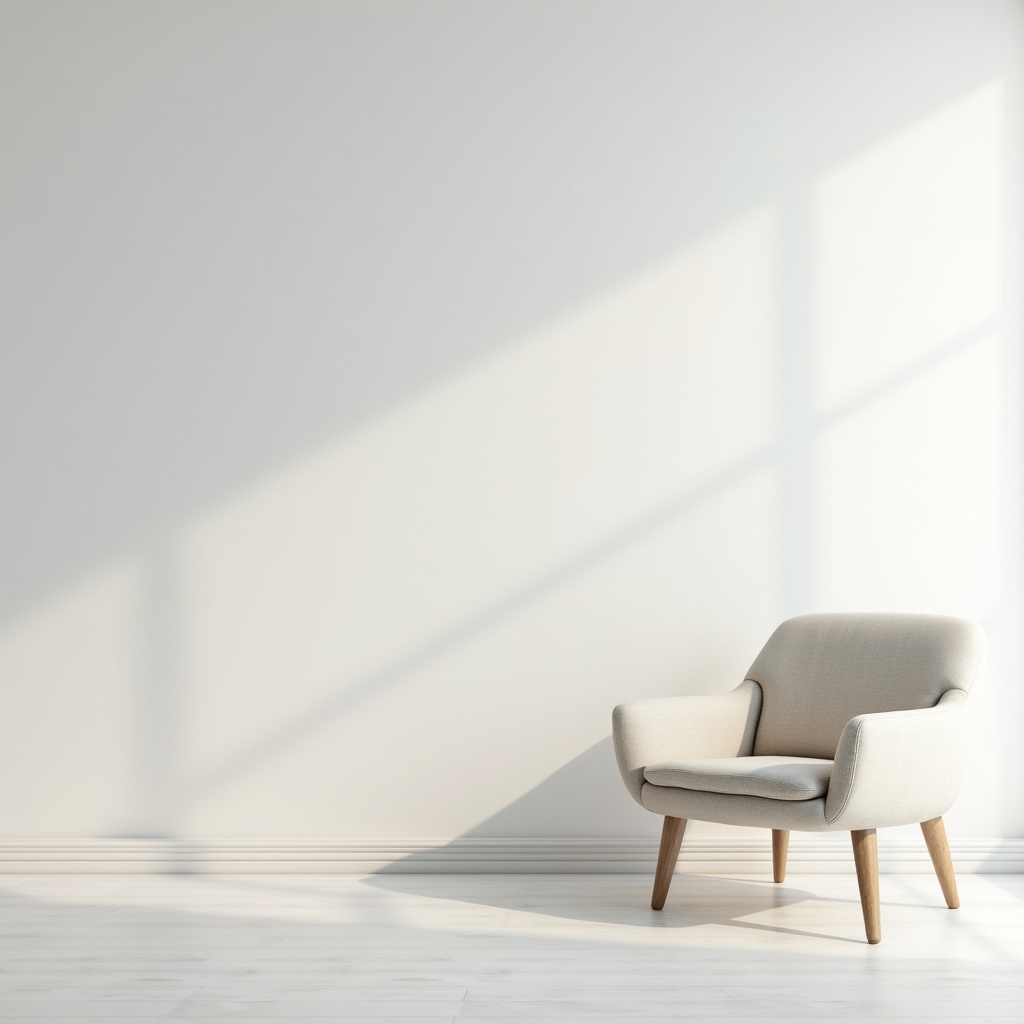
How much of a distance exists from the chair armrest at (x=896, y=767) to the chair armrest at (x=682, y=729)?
0.51 metres

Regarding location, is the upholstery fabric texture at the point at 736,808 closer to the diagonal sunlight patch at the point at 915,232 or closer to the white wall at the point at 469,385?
the white wall at the point at 469,385

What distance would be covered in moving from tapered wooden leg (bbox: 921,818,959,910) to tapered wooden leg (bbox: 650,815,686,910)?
62 cm

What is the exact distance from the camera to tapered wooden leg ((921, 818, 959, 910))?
2721 mm

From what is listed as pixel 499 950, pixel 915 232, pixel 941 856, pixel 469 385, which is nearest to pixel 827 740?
pixel 941 856

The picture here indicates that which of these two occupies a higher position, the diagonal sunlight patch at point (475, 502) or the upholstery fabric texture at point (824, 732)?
the diagonal sunlight patch at point (475, 502)

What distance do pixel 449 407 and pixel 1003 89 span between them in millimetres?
2056

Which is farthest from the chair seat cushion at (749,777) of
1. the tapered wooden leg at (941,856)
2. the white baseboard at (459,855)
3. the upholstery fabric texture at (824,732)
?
the white baseboard at (459,855)

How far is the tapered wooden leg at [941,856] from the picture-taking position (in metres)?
2.72

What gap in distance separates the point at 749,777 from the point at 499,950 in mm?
717

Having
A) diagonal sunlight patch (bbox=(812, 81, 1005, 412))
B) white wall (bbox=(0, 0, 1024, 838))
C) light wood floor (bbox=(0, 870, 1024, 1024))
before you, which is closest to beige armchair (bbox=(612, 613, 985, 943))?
light wood floor (bbox=(0, 870, 1024, 1024))

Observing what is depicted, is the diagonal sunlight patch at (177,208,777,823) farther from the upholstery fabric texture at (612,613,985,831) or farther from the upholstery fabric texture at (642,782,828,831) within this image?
the upholstery fabric texture at (642,782,828,831)

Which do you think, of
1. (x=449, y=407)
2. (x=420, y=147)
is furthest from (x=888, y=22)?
(x=449, y=407)

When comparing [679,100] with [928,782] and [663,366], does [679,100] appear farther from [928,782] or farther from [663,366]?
[928,782]

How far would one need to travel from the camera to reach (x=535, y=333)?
3.36 metres
